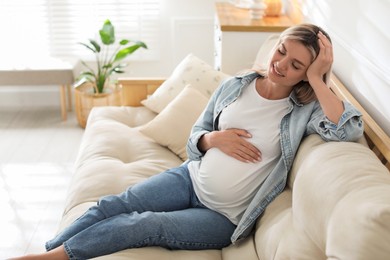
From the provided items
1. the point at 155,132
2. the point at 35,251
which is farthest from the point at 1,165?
the point at 155,132

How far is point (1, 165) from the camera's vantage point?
11.1ft

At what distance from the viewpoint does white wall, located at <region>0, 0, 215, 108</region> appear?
4367mm

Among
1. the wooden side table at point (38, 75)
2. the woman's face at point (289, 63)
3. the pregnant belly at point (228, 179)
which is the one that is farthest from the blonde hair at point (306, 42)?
the wooden side table at point (38, 75)

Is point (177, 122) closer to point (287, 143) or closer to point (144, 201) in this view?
point (144, 201)

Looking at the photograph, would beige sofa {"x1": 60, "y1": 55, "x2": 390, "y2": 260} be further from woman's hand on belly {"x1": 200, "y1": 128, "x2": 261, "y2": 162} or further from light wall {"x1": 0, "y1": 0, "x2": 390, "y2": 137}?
light wall {"x1": 0, "y1": 0, "x2": 390, "y2": 137}

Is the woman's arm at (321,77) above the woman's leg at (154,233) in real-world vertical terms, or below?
above

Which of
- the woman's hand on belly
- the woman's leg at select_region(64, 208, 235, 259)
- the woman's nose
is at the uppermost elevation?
the woman's nose

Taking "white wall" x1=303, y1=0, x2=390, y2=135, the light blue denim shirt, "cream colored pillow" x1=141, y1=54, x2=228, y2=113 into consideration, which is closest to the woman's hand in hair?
the light blue denim shirt

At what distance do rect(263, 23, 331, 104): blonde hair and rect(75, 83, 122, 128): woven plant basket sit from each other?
234 cm

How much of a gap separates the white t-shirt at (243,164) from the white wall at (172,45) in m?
2.62

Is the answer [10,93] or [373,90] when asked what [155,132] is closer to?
[373,90]

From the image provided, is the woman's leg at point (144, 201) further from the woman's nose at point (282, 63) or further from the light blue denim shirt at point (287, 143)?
the woman's nose at point (282, 63)

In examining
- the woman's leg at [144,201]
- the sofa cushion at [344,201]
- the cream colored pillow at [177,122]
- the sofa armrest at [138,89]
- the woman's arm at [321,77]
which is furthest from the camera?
the sofa armrest at [138,89]

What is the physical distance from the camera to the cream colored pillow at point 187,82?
2.80 metres
